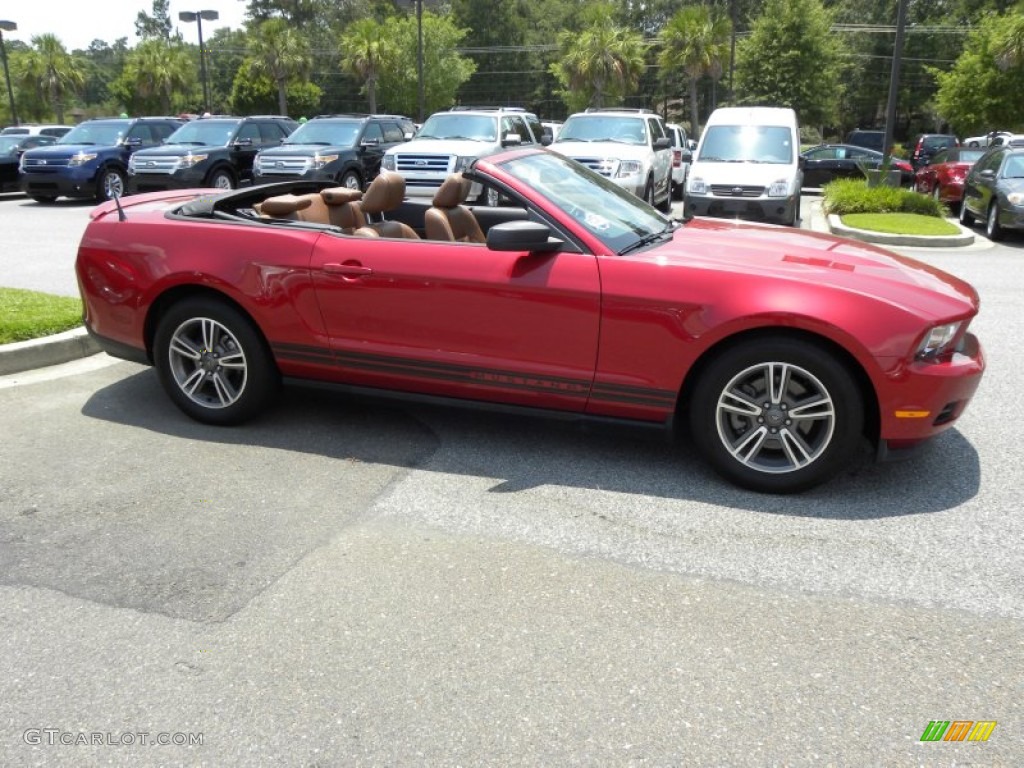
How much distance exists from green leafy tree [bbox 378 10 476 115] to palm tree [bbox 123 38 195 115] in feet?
37.8

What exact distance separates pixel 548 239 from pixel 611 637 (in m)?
2.05

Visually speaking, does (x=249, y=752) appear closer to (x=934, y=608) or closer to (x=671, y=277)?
(x=934, y=608)

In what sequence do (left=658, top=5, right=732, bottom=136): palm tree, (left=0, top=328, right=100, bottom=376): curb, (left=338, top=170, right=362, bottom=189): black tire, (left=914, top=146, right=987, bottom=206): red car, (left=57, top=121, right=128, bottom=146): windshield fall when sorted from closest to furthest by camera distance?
1. (left=0, top=328, right=100, bottom=376): curb
2. (left=338, top=170, right=362, bottom=189): black tire
3. (left=914, top=146, right=987, bottom=206): red car
4. (left=57, top=121, right=128, bottom=146): windshield
5. (left=658, top=5, right=732, bottom=136): palm tree

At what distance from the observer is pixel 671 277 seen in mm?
4293

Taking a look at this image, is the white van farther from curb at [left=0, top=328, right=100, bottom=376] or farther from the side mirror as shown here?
the side mirror

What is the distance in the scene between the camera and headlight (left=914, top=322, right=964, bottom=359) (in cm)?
410

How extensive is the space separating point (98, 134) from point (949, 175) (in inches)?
715

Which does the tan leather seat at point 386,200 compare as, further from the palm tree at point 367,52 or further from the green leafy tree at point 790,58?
the green leafy tree at point 790,58

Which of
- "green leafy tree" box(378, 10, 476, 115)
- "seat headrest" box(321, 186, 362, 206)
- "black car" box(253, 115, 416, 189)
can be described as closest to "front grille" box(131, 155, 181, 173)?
"black car" box(253, 115, 416, 189)

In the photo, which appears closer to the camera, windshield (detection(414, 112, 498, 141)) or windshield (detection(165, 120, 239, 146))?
windshield (detection(414, 112, 498, 141))

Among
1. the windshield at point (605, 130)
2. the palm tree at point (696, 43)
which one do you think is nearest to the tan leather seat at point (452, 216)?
the windshield at point (605, 130)

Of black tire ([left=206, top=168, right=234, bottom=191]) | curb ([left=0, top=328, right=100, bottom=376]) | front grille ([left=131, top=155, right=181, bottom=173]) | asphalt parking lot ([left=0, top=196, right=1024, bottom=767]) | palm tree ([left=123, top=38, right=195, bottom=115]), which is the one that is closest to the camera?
asphalt parking lot ([left=0, top=196, right=1024, bottom=767])

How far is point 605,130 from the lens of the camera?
16.1 metres

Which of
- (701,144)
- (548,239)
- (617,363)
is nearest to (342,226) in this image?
(548,239)
